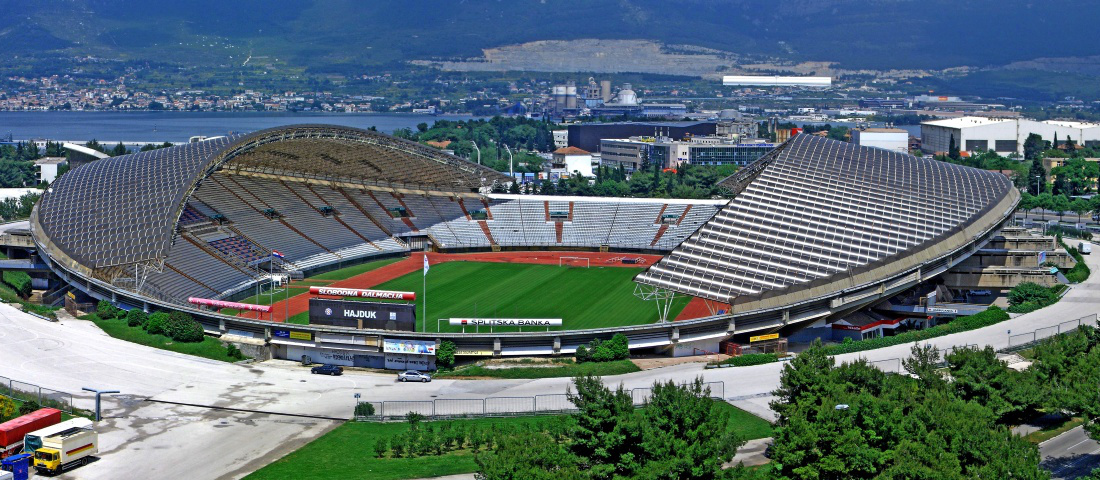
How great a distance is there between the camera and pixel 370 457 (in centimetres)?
4331

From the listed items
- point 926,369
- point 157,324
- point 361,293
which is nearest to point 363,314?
point 361,293

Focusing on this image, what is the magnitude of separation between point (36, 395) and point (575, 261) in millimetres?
45464

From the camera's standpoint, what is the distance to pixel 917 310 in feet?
219

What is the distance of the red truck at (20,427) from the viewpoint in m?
42.4

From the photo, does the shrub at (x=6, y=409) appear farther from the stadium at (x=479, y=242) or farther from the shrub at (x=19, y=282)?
the shrub at (x=19, y=282)

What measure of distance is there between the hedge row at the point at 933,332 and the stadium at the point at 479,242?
3263 mm

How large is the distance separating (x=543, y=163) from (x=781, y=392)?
430 ft

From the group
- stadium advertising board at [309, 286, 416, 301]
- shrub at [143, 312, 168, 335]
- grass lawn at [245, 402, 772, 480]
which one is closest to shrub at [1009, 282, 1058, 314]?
grass lawn at [245, 402, 772, 480]

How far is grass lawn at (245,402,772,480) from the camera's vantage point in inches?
1638

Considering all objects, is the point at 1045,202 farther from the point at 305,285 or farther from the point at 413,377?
the point at 413,377

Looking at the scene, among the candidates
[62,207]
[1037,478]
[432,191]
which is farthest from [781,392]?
[432,191]

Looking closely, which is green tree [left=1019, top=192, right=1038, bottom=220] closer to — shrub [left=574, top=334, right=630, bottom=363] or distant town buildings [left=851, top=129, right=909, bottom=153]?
distant town buildings [left=851, top=129, right=909, bottom=153]

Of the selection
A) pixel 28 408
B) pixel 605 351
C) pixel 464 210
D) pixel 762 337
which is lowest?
pixel 28 408

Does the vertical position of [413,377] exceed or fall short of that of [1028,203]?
it falls short
